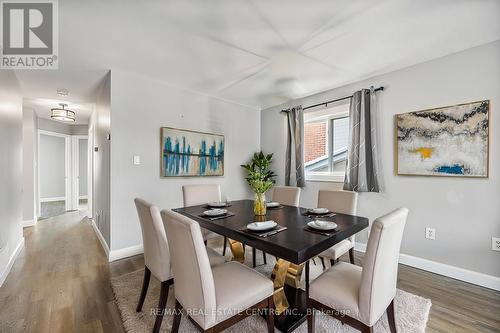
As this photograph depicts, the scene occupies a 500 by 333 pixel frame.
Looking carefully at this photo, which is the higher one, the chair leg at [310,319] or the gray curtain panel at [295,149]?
the gray curtain panel at [295,149]

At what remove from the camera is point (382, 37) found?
84.8 inches

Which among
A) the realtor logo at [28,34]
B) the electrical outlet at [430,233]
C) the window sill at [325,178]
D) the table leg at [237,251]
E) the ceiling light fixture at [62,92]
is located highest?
the realtor logo at [28,34]

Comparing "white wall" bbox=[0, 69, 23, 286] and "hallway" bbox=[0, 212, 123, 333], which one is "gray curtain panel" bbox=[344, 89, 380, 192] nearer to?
"hallway" bbox=[0, 212, 123, 333]

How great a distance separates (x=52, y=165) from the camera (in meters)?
6.82

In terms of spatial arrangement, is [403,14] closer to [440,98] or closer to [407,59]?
[407,59]

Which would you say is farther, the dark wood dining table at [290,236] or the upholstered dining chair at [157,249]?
the upholstered dining chair at [157,249]

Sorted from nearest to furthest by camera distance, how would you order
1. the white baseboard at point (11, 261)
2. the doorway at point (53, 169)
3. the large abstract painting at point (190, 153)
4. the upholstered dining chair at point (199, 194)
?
the white baseboard at point (11, 261) → the upholstered dining chair at point (199, 194) → the large abstract painting at point (190, 153) → the doorway at point (53, 169)

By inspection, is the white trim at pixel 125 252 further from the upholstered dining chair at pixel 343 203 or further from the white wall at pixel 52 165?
the white wall at pixel 52 165

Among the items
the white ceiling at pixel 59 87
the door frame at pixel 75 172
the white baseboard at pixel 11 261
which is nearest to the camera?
the white baseboard at pixel 11 261

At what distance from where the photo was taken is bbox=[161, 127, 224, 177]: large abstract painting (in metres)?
3.36

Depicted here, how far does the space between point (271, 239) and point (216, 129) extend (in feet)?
9.81

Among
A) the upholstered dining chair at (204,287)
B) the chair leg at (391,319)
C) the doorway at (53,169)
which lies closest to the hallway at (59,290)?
the upholstered dining chair at (204,287)

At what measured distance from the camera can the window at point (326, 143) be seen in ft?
11.7

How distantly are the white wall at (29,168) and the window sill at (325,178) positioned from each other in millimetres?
5484
